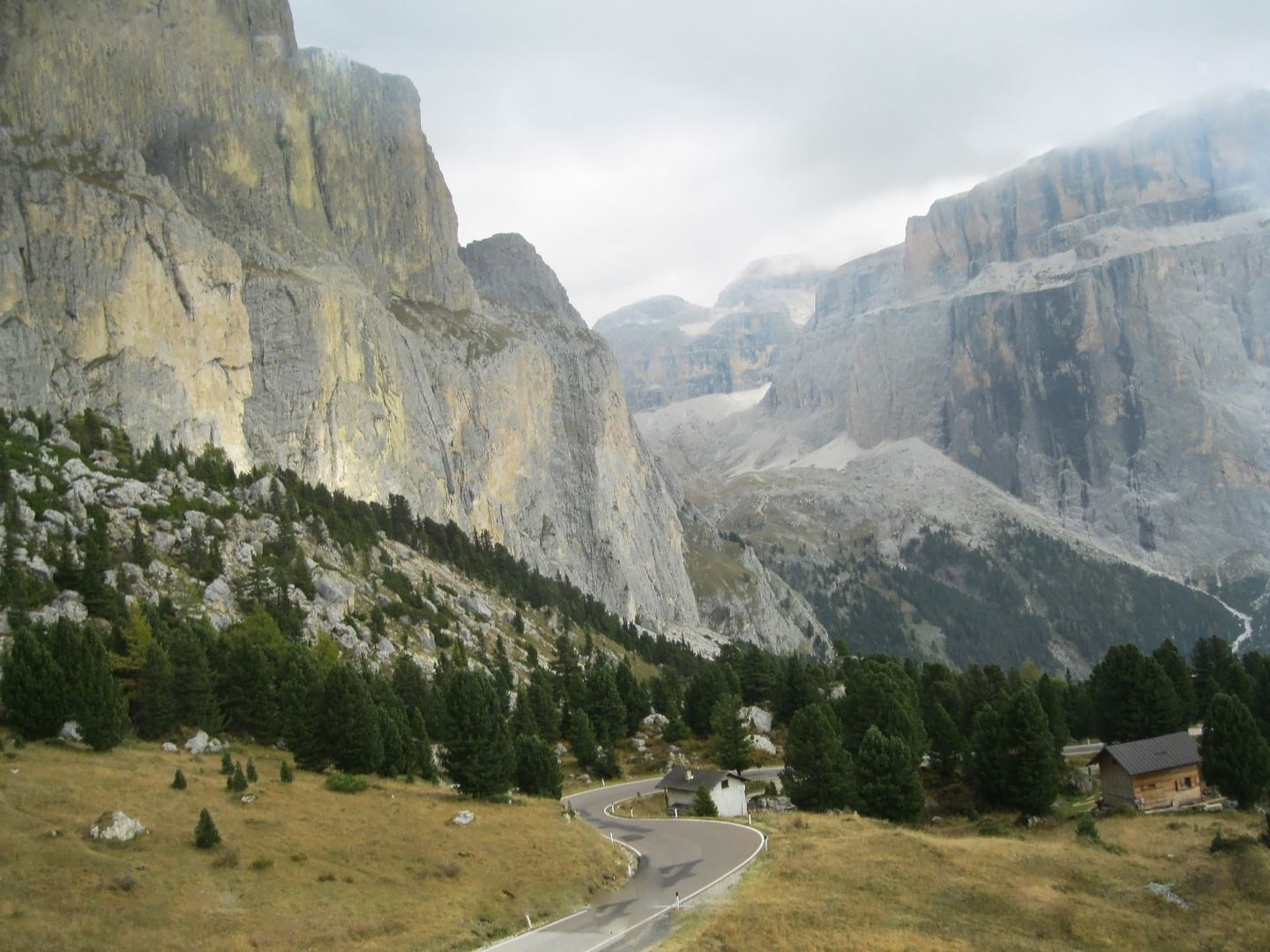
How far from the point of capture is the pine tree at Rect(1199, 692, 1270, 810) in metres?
50.0

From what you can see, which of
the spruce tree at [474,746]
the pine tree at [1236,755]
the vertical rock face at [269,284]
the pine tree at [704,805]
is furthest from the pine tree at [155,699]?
the pine tree at [1236,755]

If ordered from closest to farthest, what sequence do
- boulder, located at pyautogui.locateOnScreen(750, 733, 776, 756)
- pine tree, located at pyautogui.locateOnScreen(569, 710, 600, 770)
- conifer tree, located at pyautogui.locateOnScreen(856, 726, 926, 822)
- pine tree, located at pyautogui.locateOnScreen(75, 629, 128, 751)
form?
pine tree, located at pyautogui.locateOnScreen(75, 629, 128, 751) → conifer tree, located at pyautogui.locateOnScreen(856, 726, 926, 822) → pine tree, located at pyautogui.locateOnScreen(569, 710, 600, 770) → boulder, located at pyautogui.locateOnScreen(750, 733, 776, 756)

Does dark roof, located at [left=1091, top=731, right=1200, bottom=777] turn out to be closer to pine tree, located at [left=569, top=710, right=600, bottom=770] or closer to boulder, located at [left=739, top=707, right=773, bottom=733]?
pine tree, located at [left=569, top=710, right=600, bottom=770]

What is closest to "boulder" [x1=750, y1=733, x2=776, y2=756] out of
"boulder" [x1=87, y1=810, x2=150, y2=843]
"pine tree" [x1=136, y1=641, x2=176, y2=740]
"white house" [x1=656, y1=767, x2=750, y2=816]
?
"white house" [x1=656, y1=767, x2=750, y2=816]

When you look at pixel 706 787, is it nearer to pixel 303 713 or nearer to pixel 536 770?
pixel 536 770

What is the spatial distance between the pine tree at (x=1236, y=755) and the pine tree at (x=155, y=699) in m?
57.8

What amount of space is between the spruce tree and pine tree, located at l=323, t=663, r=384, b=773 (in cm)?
418

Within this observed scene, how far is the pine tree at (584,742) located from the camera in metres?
73.1

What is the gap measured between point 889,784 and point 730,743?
17937 mm

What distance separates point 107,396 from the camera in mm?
101750

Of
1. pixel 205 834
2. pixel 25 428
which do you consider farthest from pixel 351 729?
pixel 25 428

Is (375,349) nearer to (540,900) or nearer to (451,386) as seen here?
(451,386)

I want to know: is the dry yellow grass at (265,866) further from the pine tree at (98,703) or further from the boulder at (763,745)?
the boulder at (763,745)

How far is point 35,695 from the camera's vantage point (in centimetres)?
4541
